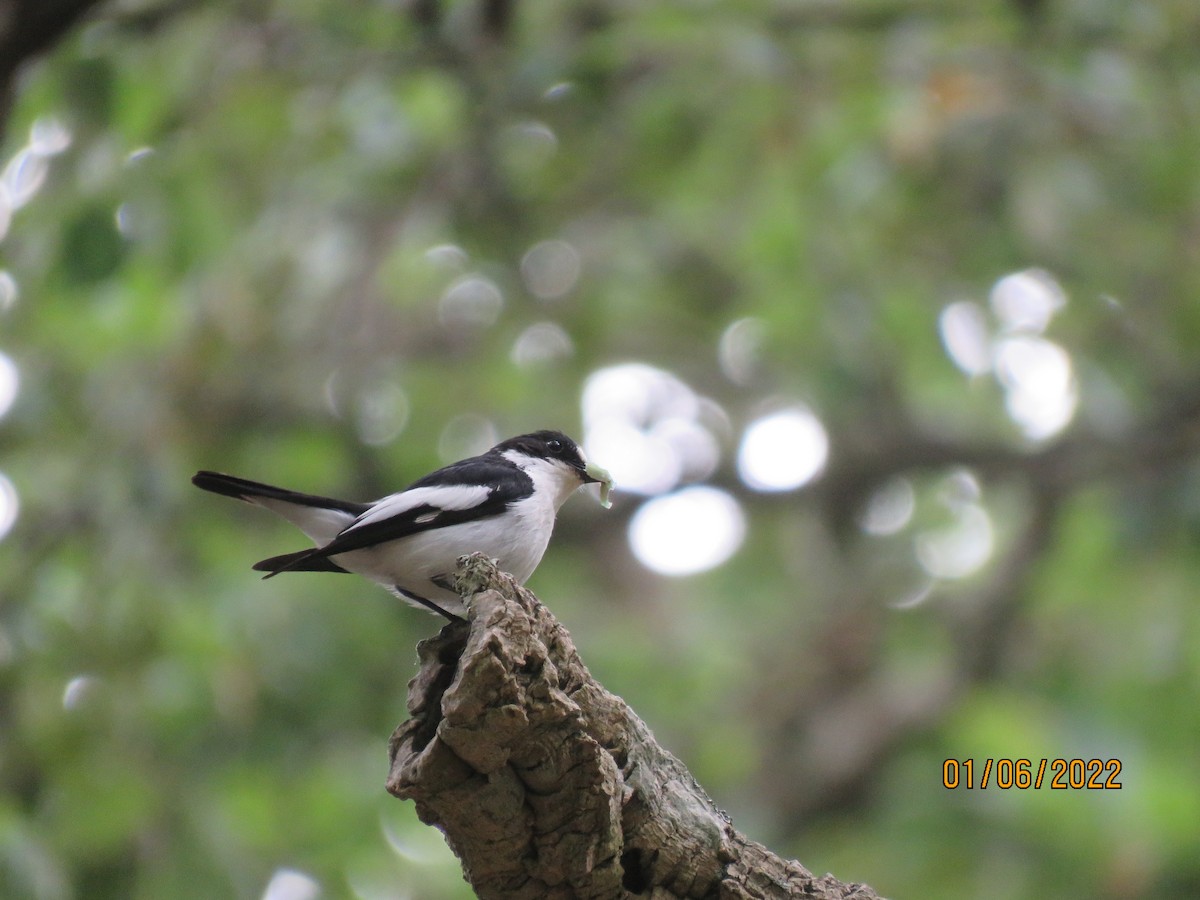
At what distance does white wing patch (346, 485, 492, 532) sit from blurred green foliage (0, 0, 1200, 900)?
4.55 feet

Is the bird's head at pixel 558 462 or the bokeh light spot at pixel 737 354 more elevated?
the bird's head at pixel 558 462

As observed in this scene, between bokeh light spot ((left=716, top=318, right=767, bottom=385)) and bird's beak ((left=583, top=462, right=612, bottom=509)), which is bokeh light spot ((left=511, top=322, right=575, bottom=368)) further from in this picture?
bird's beak ((left=583, top=462, right=612, bottom=509))

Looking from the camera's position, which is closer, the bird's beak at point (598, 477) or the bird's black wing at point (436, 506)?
the bird's black wing at point (436, 506)

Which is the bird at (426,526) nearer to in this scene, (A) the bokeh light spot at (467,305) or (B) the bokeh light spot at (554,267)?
(B) the bokeh light spot at (554,267)

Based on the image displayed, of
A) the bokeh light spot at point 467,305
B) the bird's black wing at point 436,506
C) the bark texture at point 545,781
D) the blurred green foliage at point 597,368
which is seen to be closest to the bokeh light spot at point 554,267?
the blurred green foliage at point 597,368

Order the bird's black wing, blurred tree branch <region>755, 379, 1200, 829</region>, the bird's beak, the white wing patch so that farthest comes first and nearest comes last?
blurred tree branch <region>755, 379, 1200, 829</region> → the bird's beak → the white wing patch → the bird's black wing

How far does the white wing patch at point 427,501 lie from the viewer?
4059mm

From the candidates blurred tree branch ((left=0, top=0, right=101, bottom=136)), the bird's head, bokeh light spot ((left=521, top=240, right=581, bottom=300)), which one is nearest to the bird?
the bird's head

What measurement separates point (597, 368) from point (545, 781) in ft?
23.9

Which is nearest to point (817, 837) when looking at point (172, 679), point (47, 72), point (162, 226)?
point (172, 679)

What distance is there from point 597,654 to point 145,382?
3.73 meters

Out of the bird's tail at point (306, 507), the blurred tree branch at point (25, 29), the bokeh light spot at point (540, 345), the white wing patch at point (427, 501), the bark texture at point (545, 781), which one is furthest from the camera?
the bokeh light spot at point (540, 345)

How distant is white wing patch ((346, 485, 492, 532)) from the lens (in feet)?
13.3

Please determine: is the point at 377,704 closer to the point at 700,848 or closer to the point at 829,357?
the point at 829,357
